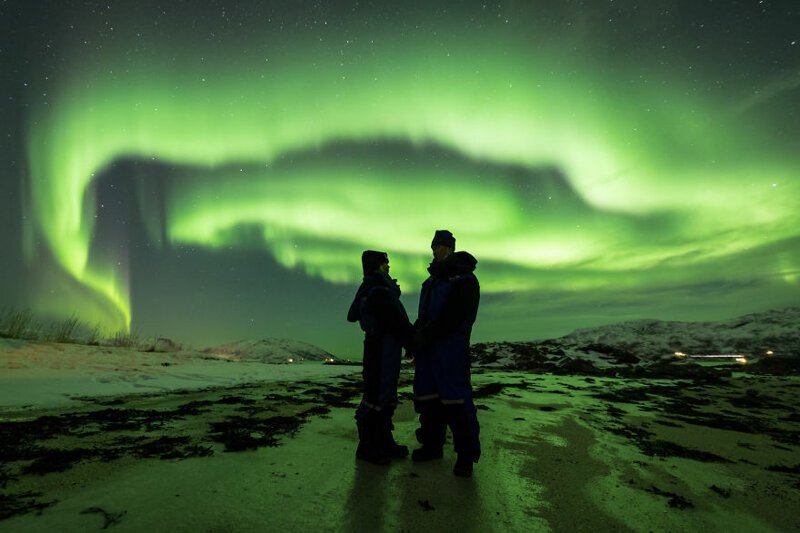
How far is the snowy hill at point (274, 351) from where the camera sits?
25375mm

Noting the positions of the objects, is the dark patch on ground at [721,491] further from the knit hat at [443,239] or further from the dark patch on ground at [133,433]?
the dark patch on ground at [133,433]

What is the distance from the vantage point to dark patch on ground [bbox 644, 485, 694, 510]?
3.08 meters

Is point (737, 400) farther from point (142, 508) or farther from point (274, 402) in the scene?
point (142, 508)

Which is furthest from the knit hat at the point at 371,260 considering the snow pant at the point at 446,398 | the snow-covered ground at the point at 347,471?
the snow-covered ground at the point at 347,471

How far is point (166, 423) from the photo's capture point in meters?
5.38

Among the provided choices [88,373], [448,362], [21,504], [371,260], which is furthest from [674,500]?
[88,373]

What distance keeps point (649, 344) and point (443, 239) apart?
41119 millimetres

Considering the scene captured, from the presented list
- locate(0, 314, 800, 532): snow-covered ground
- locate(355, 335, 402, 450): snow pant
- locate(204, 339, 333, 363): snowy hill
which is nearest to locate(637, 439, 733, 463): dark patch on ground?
locate(0, 314, 800, 532): snow-covered ground

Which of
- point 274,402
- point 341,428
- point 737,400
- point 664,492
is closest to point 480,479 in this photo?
point 664,492

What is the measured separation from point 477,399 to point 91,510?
25.3 ft

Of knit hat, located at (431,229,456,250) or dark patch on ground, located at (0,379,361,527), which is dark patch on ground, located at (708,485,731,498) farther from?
dark patch on ground, located at (0,379,361,527)

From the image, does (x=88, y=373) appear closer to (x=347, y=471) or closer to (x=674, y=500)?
(x=347, y=471)

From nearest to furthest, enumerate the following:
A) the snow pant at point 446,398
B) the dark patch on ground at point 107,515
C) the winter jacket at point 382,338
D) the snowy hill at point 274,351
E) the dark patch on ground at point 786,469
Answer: the dark patch on ground at point 107,515 < the snow pant at point 446,398 < the winter jacket at point 382,338 < the dark patch on ground at point 786,469 < the snowy hill at point 274,351

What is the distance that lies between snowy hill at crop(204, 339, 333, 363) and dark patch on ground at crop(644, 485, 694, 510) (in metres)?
23.8
